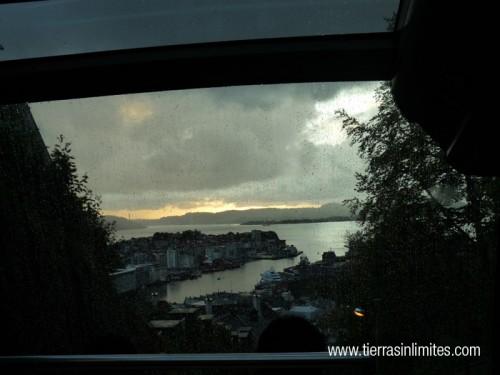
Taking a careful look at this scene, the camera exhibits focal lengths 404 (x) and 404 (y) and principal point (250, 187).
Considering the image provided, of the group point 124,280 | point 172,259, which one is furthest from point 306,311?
point 124,280

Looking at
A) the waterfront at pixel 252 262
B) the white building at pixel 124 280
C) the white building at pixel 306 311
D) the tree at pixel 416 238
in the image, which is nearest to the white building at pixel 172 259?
the waterfront at pixel 252 262

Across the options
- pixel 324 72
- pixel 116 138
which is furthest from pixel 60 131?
pixel 324 72

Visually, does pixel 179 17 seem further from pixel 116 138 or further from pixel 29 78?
pixel 116 138

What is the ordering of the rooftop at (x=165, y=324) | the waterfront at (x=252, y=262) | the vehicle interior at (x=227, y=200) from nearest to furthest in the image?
the vehicle interior at (x=227, y=200), the waterfront at (x=252, y=262), the rooftop at (x=165, y=324)

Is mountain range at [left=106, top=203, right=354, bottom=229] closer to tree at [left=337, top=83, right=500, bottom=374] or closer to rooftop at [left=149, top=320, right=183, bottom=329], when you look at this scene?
tree at [left=337, top=83, right=500, bottom=374]

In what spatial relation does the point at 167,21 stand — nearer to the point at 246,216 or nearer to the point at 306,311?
the point at 246,216

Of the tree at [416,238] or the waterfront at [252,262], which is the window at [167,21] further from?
the waterfront at [252,262]

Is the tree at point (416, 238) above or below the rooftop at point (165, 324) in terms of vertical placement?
above

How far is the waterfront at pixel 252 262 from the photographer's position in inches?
92.5

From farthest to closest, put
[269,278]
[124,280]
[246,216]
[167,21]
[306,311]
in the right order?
[124,280], [246,216], [269,278], [306,311], [167,21]

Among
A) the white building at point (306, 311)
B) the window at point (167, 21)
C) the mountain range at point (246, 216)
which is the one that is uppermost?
the window at point (167, 21)

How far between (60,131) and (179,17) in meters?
1.19

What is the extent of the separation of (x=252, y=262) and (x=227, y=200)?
410 mm

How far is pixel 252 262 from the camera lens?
2432 mm
